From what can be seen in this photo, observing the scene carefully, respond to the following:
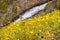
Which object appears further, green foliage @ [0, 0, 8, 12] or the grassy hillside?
green foliage @ [0, 0, 8, 12]

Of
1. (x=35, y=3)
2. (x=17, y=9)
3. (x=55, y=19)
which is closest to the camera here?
(x=55, y=19)

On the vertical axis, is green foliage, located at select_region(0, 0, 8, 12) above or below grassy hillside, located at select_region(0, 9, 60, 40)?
A: above

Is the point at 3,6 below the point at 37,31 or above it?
above

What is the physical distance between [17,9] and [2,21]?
119 inches

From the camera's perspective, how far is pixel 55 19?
11555mm

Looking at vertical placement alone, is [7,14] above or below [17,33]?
above

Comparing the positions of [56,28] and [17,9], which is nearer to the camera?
[56,28]

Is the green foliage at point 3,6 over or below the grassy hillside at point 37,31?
over

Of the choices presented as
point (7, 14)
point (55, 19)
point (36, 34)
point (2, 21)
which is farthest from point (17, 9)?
point (36, 34)

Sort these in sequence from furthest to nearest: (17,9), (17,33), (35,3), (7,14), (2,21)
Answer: (35,3) → (17,9) → (7,14) → (2,21) → (17,33)

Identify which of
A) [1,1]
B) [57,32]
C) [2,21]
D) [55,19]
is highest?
[1,1]

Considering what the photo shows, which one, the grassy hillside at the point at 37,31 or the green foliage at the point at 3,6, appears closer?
the grassy hillside at the point at 37,31

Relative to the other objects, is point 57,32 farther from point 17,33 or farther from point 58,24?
point 17,33

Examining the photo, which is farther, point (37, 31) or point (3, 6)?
point (3, 6)
